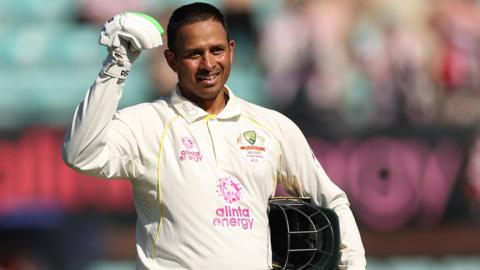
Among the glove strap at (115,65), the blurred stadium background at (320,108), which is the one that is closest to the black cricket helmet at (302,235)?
the glove strap at (115,65)

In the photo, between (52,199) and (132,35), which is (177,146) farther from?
(52,199)

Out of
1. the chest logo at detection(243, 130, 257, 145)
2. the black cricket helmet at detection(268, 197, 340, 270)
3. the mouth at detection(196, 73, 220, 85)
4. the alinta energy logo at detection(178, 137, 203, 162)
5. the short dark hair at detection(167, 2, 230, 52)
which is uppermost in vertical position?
the short dark hair at detection(167, 2, 230, 52)

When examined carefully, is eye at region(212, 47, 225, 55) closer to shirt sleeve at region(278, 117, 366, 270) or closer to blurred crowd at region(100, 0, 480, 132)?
shirt sleeve at region(278, 117, 366, 270)

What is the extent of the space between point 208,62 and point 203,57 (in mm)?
27

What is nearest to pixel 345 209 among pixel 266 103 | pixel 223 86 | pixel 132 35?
pixel 223 86

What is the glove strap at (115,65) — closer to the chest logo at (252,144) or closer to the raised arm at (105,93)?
the raised arm at (105,93)

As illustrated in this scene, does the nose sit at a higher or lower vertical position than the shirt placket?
higher

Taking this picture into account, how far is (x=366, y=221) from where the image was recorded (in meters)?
7.57

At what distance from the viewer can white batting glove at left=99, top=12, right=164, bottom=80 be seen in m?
2.87

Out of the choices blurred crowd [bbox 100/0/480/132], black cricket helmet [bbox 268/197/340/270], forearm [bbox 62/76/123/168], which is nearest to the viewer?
forearm [bbox 62/76/123/168]

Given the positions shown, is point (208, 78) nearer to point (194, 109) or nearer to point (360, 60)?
point (194, 109)

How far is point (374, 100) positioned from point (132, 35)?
489cm

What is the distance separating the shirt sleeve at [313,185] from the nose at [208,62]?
342 mm

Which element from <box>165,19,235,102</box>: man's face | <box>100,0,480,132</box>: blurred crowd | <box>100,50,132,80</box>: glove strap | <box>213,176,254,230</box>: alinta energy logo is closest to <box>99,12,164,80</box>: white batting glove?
<box>100,50,132,80</box>: glove strap
